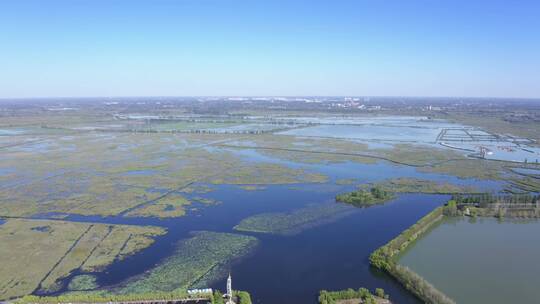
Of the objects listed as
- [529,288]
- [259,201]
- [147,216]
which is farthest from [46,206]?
[529,288]

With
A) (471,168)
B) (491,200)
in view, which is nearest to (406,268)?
(491,200)

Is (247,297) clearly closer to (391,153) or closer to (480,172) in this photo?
(480,172)

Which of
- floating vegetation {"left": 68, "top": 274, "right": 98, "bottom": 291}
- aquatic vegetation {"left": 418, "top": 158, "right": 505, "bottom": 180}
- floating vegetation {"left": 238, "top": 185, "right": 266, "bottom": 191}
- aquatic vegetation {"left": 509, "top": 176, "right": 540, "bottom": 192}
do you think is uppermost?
aquatic vegetation {"left": 418, "top": 158, "right": 505, "bottom": 180}

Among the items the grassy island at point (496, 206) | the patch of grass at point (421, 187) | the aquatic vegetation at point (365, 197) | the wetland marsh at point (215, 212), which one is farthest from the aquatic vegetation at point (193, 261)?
the patch of grass at point (421, 187)

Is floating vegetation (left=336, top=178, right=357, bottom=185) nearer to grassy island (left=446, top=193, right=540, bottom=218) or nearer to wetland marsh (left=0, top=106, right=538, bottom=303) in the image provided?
wetland marsh (left=0, top=106, right=538, bottom=303)

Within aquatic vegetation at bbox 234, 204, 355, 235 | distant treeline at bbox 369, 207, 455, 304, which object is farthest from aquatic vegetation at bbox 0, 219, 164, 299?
distant treeline at bbox 369, 207, 455, 304

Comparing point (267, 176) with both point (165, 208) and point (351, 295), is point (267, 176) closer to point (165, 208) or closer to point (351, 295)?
point (165, 208)
